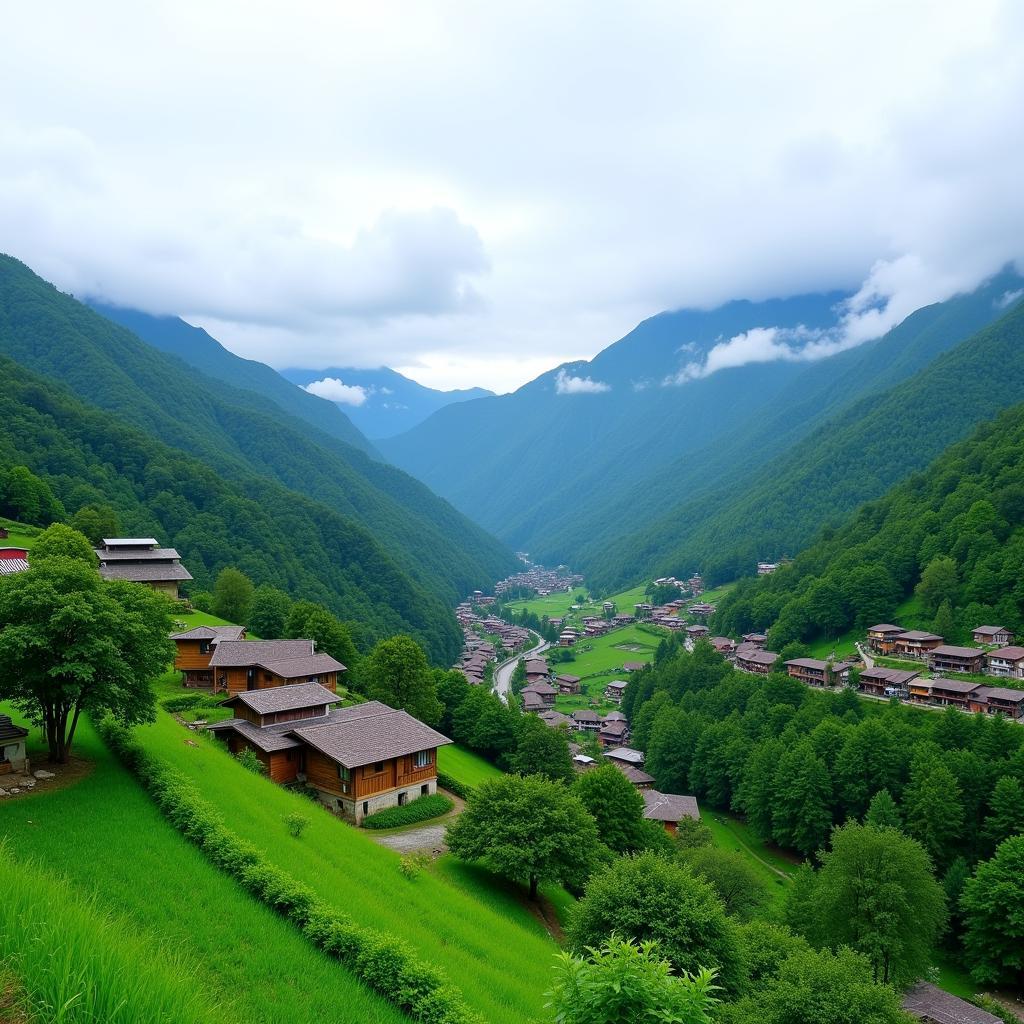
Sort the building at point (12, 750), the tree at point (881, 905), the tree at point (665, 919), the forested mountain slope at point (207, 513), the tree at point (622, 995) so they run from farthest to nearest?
1. the forested mountain slope at point (207, 513)
2. the tree at point (881, 905)
3. the building at point (12, 750)
4. the tree at point (665, 919)
5. the tree at point (622, 995)

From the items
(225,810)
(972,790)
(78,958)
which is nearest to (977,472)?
(972,790)

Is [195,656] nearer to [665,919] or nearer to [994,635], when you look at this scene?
[665,919]

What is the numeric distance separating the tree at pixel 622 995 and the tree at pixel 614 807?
3246 centimetres

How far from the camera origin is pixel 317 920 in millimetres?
16656

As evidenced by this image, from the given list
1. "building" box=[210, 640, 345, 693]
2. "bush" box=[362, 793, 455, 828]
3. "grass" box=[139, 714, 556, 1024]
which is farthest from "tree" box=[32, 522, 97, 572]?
"bush" box=[362, 793, 455, 828]

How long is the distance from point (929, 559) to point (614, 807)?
80.8 m

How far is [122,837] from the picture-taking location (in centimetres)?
1955

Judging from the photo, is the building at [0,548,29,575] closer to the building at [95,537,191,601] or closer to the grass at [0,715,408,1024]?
the building at [95,537,191,601]

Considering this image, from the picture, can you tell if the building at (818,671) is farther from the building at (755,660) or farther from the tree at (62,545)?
the tree at (62,545)

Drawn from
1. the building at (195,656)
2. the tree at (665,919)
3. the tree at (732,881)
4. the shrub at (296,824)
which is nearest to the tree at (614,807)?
the tree at (732,881)

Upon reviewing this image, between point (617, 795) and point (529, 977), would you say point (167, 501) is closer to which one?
point (617, 795)

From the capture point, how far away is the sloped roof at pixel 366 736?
34.0m

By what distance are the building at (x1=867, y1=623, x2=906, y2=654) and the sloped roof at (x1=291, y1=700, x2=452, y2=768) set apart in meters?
74.7

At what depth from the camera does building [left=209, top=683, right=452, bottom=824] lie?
34156 mm
